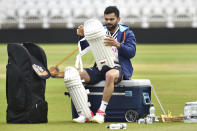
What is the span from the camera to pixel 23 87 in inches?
327

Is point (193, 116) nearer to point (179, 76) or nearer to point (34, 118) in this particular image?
point (34, 118)

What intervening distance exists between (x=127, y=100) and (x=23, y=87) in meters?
1.21

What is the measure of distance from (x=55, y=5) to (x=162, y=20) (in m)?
5.93

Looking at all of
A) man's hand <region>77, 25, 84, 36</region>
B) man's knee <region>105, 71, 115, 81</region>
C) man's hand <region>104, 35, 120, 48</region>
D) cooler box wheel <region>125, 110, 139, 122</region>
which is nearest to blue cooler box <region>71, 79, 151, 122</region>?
cooler box wheel <region>125, 110, 139, 122</region>

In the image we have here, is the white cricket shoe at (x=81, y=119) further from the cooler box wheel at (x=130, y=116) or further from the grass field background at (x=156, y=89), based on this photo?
the cooler box wheel at (x=130, y=116)

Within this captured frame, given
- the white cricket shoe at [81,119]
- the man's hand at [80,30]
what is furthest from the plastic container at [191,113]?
the man's hand at [80,30]

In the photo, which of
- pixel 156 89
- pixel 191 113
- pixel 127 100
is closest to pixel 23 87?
pixel 127 100

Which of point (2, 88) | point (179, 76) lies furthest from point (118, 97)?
point (179, 76)

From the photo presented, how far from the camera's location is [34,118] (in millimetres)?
8375

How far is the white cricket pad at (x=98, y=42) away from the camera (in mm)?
8516

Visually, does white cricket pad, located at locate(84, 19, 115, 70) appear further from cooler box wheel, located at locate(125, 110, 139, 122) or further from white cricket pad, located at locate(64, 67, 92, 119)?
cooler box wheel, located at locate(125, 110, 139, 122)

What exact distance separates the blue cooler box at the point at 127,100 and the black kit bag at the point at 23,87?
70cm

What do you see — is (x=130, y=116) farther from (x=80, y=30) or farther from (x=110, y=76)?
(x=80, y=30)

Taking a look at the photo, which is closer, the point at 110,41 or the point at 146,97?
the point at 110,41
